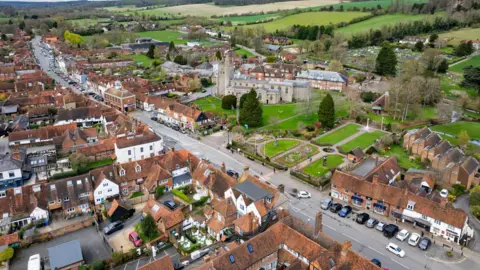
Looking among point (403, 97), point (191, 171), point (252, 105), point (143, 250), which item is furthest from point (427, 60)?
point (143, 250)

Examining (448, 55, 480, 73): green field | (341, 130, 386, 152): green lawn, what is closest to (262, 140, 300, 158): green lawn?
(341, 130, 386, 152): green lawn

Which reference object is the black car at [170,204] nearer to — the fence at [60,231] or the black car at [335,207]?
the fence at [60,231]

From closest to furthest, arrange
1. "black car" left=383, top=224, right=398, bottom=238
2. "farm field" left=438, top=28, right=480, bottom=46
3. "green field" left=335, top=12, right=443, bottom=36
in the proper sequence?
"black car" left=383, top=224, right=398, bottom=238
"farm field" left=438, top=28, right=480, bottom=46
"green field" left=335, top=12, right=443, bottom=36

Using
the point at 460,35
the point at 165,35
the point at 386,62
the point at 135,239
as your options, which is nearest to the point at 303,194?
the point at 135,239

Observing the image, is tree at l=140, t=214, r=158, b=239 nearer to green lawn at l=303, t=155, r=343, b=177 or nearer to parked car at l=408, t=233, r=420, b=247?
green lawn at l=303, t=155, r=343, b=177

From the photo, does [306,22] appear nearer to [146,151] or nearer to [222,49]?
[222,49]
